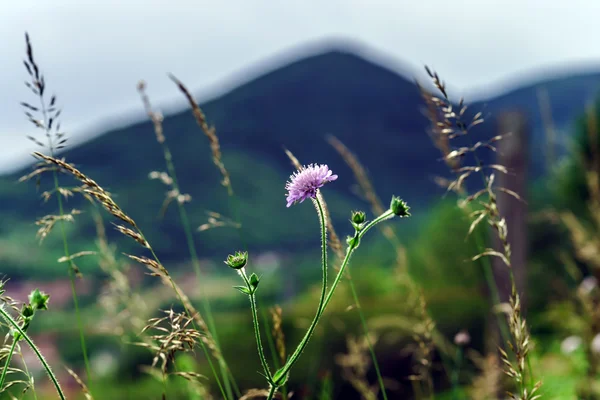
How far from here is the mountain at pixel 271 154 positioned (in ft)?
113

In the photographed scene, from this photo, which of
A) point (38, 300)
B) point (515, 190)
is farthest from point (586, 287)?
point (38, 300)

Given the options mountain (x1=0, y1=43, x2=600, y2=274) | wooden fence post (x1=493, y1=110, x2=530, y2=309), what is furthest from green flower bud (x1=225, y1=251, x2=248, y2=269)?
mountain (x1=0, y1=43, x2=600, y2=274)

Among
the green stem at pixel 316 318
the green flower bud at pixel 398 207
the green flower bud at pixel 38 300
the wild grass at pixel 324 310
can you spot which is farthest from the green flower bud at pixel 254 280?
the green flower bud at pixel 38 300

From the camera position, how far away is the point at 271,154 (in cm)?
4978

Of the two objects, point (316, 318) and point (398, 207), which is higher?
point (398, 207)

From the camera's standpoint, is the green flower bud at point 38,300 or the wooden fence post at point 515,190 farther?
the wooden fence post at point 515,190

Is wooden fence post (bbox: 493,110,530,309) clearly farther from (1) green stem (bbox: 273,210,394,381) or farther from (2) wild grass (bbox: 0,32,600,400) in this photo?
(1) green stem (bbox: 273,210,394,381)

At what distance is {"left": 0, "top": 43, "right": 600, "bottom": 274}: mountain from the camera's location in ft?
113

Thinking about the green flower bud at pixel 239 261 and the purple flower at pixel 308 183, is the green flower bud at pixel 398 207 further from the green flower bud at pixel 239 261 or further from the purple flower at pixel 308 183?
the green flower bud at pixel 239 261

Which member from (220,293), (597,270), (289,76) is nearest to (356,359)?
(597,270)

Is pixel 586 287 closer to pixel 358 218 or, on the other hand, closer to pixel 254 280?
pixel 358 218

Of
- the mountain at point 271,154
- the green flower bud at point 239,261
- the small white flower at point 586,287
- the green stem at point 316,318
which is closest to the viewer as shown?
the green stem at point 316,318

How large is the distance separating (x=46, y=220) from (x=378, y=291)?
7.75m

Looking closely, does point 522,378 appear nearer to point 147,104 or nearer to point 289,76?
point 147,104
